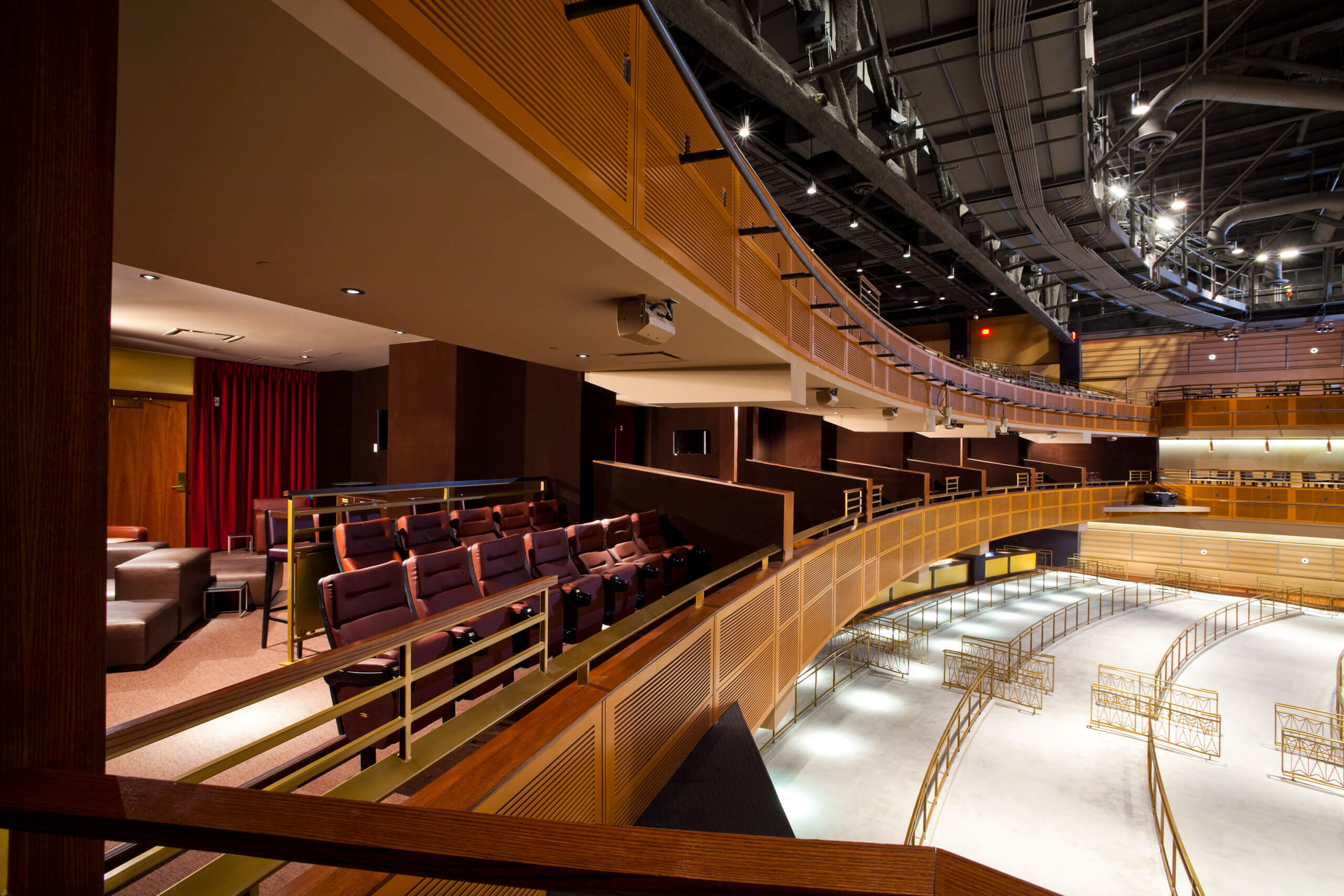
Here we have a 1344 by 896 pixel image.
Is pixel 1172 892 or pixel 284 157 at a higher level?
pixel 284 157

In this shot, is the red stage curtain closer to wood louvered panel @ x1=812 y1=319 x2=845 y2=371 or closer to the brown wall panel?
the brown wall panel

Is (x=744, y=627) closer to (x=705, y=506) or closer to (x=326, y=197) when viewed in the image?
(x=705, y=506)

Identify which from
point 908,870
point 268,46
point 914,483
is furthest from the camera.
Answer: point 914,483

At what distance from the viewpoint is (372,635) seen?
110 inches

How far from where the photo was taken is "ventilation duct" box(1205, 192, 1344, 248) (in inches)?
532

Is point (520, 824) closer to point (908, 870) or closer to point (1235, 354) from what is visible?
point (908, 870)

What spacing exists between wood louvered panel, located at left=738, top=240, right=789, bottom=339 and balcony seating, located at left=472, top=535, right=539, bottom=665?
248cm

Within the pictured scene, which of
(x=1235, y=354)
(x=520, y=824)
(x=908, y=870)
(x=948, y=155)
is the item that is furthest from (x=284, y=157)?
(x=1235, y=354)

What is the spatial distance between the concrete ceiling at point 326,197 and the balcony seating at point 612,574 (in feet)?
8.18

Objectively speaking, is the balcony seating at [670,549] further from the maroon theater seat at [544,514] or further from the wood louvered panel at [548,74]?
the wood louvered panel at [548,74]

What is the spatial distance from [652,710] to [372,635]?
56.2 inches

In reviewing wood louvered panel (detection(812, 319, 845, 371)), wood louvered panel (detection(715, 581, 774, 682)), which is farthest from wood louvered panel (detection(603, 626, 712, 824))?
wood louvered panel (detection(812, 319, 845, 371))

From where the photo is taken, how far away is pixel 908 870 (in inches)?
27.8

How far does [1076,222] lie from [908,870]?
13477 millimetres
